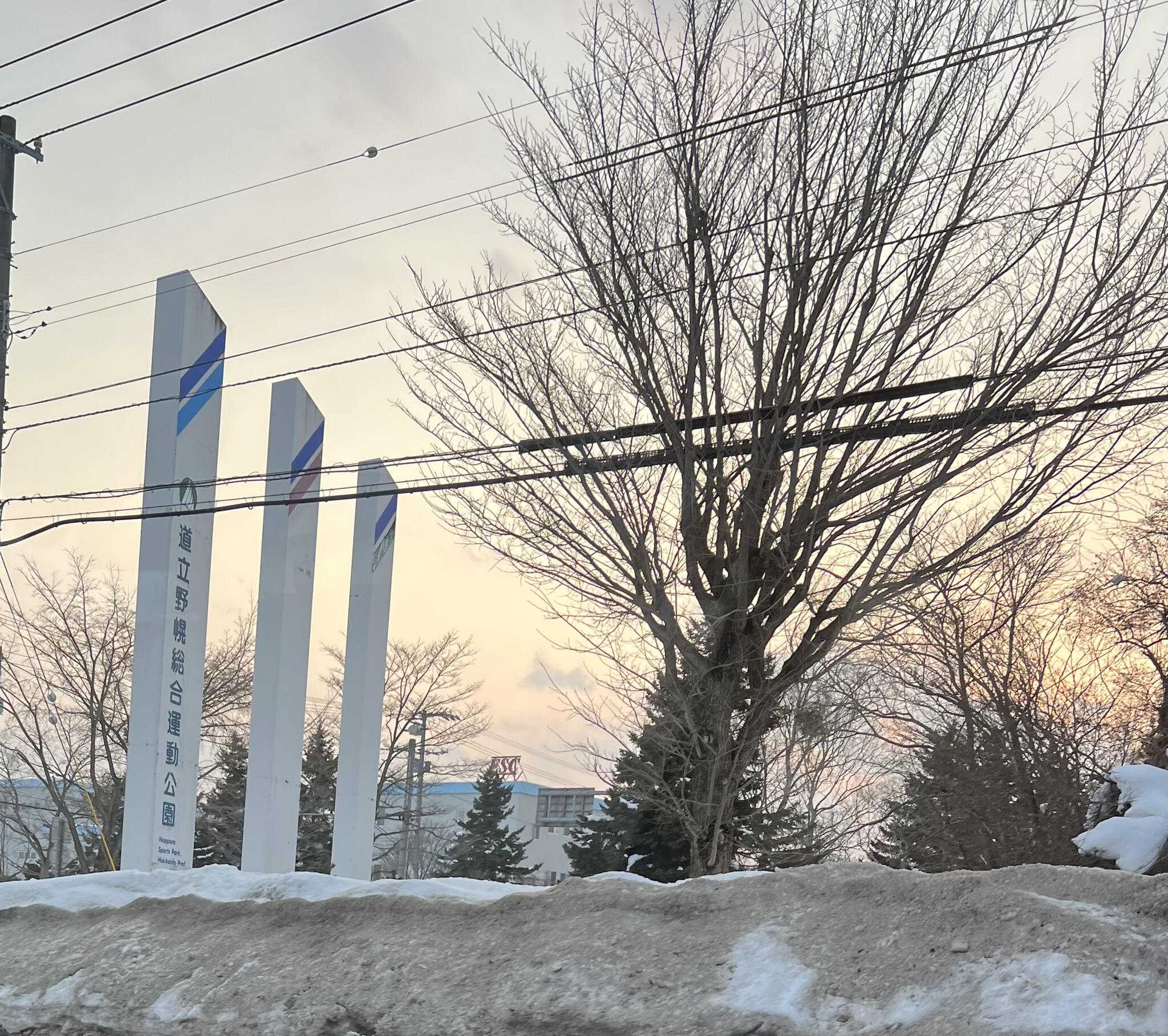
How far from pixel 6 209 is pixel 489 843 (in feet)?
96.3

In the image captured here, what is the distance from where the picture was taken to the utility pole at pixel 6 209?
11867 mm

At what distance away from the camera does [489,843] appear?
124ft

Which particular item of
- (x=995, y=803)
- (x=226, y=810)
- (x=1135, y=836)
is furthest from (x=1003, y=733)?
(x=226, y=810)

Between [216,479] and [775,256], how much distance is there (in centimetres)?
868

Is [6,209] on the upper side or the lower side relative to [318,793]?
upper

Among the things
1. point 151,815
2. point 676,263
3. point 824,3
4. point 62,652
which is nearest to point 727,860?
A: point 676,263

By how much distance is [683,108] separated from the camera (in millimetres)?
6852

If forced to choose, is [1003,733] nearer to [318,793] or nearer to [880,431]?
[880,431]

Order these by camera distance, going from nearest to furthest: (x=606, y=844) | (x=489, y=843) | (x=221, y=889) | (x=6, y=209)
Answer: (x=221, y=889) → (x=6, y=209) → (x=606, y=844) → (x=489, y=843)

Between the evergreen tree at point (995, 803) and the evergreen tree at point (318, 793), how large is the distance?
18.6 metres

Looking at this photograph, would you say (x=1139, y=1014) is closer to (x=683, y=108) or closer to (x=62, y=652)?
(x=683, y=108)

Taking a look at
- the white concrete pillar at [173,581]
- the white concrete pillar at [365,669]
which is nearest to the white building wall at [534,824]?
the white concrete pillar at [365,669]

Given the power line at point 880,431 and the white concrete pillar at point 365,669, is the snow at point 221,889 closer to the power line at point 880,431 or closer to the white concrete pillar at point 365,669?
the power line at point 880,431

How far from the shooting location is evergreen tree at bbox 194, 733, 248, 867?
96.2ft
